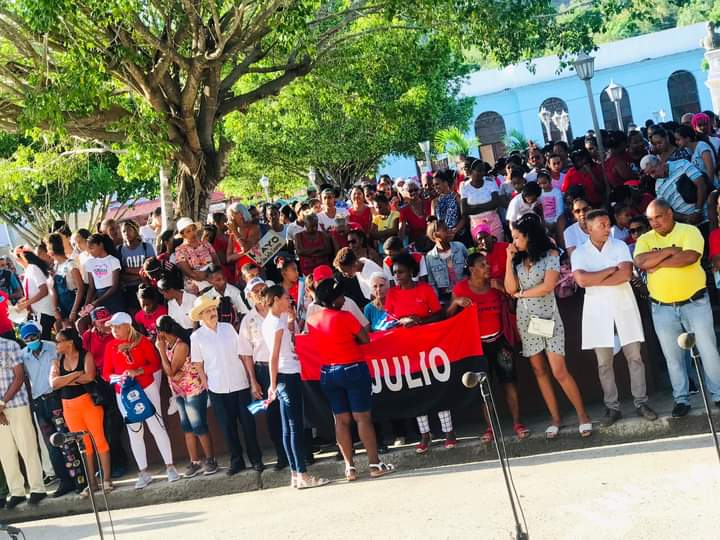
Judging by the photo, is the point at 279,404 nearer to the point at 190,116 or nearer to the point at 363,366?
the point at 363,366

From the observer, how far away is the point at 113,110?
602 inches

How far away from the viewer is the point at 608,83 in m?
56.7

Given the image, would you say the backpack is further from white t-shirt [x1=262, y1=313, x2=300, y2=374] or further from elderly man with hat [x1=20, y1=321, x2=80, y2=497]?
white t-shirt [x1=262, y1=313, x2=300, y2=374]

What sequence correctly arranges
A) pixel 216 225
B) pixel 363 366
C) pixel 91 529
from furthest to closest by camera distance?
pixel 216 225, pixel 91 529, pixel 363 366

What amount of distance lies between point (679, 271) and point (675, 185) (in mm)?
2531

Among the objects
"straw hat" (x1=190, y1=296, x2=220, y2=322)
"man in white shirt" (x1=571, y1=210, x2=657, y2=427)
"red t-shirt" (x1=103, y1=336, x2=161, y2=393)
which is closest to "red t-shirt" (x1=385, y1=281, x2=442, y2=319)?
"man in white shirt" (x1=571, y1=210, x2=657, y2=427)

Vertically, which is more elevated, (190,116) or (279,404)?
(190,116)

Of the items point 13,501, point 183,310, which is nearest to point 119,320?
point 183,310

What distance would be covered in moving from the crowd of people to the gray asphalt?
425 mm

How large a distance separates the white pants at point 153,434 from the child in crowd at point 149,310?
0.64 metres

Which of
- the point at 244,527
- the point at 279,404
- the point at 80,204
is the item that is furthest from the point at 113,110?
the point at 80,204

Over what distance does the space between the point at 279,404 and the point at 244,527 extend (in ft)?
4.86

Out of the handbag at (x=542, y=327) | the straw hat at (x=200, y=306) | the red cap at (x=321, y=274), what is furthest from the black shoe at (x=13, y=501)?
the handbag at (x=542, y=327)

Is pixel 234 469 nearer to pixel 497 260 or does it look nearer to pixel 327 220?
pixel 497 260
